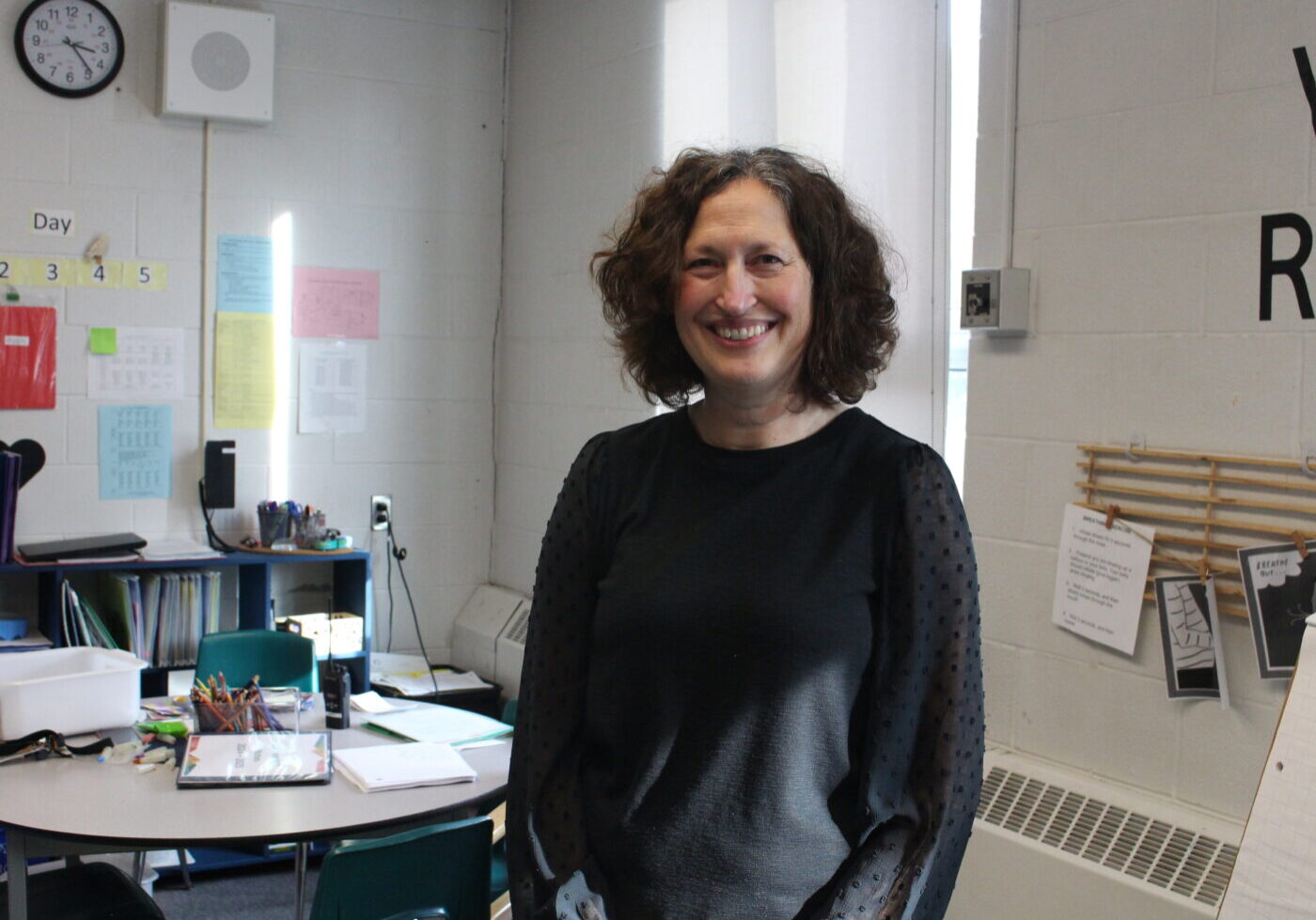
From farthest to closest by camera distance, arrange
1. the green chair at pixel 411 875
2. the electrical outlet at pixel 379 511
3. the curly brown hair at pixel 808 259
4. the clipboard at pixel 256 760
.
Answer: the electrical outlet at pixel 379 511, the clipboard at pixel 256 760, the green chair at pixel 411 875, the curly brown hair at pixel 808 259

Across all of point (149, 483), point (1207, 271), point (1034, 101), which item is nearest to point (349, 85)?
point (149, 483)

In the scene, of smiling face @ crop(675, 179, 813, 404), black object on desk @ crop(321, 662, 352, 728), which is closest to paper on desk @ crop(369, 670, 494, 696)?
black object on desk @ crop(321, 662, 352, 728)

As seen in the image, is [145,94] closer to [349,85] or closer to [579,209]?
[349,85]

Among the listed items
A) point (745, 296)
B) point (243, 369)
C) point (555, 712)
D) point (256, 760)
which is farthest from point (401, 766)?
point (243, 369)

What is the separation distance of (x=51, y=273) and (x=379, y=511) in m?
1.35

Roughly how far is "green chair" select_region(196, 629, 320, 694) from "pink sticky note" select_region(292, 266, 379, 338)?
1411 millimetres

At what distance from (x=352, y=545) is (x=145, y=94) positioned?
1.68 meters

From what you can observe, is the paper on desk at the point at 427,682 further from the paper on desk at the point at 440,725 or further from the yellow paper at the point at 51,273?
the yellow paper at the point at 51,273

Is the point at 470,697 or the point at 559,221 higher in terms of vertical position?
the point at 559,221

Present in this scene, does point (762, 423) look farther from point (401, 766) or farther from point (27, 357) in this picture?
point (27, 357)

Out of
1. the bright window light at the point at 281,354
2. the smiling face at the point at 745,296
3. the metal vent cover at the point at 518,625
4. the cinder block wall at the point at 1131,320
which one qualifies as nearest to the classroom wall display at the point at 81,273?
the bright window light at the point at 281,354

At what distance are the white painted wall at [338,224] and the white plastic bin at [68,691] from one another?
136cm

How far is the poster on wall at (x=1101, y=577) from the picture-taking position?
2.31 m

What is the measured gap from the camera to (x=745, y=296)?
140cm
